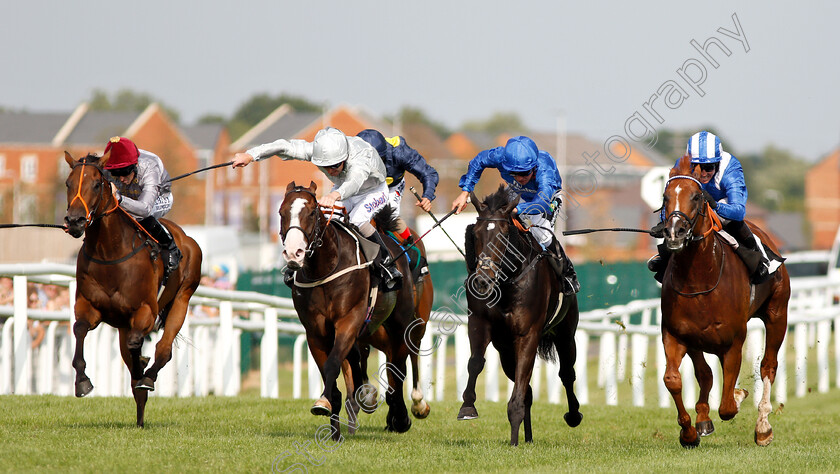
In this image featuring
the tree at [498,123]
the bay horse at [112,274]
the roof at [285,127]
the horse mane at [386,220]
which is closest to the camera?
the bay horse at [112,274]

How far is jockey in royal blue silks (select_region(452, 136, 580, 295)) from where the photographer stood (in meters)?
8.02

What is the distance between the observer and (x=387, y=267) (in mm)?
7980

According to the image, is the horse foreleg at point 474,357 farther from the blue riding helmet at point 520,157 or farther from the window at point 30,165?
the window at point 30,165

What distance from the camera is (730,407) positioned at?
740 centimetres

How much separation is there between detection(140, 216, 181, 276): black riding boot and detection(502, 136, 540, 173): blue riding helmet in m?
2.58

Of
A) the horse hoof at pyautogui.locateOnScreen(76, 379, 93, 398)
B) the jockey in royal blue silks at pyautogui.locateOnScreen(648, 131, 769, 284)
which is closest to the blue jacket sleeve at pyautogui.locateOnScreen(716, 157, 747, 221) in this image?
the jockey in royal blue silks at pyautogui.locateOnScreen(648, 131, 769, 284)

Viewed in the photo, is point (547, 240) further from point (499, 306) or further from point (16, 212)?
point (16, 212)

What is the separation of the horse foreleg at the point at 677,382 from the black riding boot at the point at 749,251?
80 cm

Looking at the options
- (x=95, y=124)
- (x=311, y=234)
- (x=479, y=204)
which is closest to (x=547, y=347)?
(x=479, y=204)

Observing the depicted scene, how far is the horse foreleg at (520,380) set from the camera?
7227mm

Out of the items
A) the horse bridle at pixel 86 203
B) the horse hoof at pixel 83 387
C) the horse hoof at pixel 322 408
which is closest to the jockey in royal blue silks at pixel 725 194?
the horse hoof at pixel 322 408

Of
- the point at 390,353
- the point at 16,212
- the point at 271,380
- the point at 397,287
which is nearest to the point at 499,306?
the point at 397,287

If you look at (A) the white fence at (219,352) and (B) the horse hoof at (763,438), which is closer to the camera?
(B) the horse hoof at (763,438)

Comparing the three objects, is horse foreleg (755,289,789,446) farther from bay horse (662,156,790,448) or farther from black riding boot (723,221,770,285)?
bay horse (662,156,790,448)
